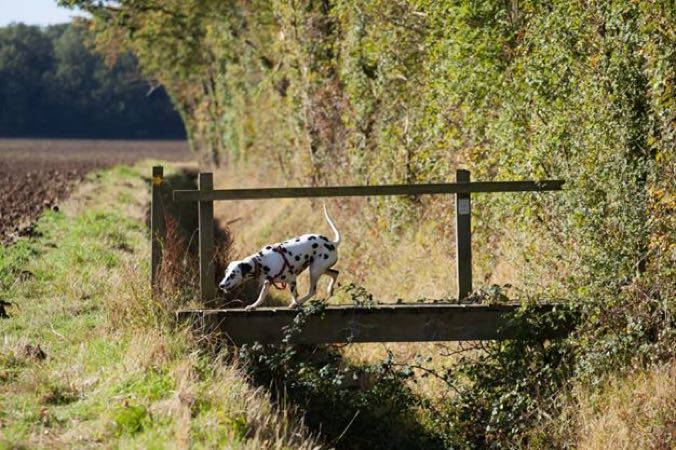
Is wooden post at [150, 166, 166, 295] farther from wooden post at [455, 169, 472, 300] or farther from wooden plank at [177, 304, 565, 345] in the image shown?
wooden post at [455, 169, 472, 300]

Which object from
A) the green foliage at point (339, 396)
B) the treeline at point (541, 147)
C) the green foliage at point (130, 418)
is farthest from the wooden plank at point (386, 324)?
the green foliage at point (130, 418)

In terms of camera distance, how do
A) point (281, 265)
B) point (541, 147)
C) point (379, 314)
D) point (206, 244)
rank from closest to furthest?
1. point (206, 244)
2. point (281, 265)
3. point (379, 314)
4. point (541, 147)

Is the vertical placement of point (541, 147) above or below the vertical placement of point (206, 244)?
above

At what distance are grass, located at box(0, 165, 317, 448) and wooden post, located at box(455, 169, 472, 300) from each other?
2.62m

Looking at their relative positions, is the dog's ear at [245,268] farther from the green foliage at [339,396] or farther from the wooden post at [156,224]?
the wooden post at [156,224]

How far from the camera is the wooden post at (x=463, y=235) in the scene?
13.7m

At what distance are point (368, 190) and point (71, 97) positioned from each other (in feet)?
359

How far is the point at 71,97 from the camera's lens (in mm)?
119812

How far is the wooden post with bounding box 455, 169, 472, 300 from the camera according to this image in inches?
538

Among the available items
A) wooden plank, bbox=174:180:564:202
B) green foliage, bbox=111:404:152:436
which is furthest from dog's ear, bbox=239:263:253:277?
green foliage, bbox=111:404:152:436

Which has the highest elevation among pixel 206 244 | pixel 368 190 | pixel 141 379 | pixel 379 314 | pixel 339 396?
pixel 368 190

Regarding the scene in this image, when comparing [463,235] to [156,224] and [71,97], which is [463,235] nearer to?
[156,224]

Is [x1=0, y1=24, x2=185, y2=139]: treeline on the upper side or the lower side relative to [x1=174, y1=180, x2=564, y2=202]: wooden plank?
upper

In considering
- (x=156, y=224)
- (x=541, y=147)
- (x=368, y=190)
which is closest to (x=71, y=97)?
(x=156, y=224)
